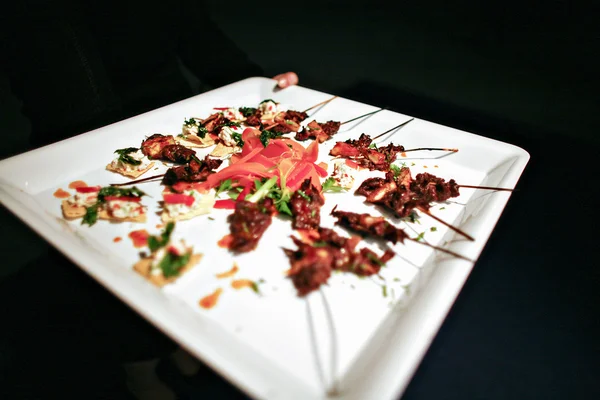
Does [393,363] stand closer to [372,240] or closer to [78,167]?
[372,240]

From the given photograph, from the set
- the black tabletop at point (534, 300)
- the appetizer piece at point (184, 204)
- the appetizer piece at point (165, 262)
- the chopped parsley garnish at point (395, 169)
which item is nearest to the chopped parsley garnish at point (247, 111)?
the appetizer piece at point (184, 204)

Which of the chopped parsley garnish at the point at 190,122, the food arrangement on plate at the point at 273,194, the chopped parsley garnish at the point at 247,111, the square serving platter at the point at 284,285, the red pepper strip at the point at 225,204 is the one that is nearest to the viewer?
the square serving platter at the point at 284,285

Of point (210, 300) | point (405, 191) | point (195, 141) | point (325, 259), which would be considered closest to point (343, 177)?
point (405, 191)

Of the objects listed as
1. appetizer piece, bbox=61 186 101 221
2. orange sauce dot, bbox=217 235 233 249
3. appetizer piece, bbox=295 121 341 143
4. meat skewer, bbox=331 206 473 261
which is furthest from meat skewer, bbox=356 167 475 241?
appetizer piece, bbox=61 186 101 221

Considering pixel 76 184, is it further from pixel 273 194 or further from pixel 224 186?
pixel 273 194

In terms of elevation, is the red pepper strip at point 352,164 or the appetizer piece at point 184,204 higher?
the red pepper strip at point 352,164

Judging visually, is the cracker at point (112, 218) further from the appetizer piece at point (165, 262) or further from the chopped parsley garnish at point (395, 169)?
the chopped parsley garnish at point (395, 169)

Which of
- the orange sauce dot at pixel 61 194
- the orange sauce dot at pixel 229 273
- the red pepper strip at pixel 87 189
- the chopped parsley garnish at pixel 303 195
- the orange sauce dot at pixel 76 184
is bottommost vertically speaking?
the orange sauce dot at pixel 61 194
